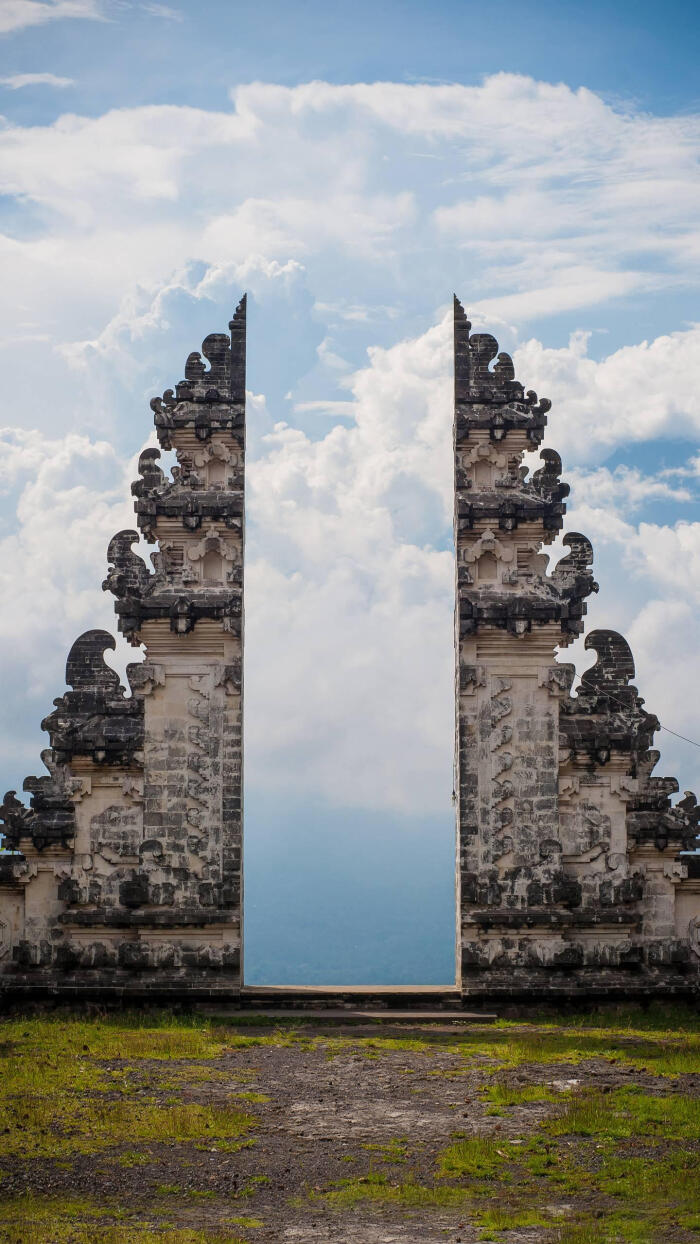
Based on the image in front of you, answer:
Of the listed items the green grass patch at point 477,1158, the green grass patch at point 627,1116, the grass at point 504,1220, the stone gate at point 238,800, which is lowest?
the grass at point 504,1220

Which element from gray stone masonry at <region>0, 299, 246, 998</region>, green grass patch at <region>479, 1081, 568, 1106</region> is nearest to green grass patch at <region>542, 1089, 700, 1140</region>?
green grass patch at <region>479, 1081, 568, 1106</region>

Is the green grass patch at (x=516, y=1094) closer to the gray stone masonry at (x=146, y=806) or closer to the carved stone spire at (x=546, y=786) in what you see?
the carved stone spire at (x=546, y=786)

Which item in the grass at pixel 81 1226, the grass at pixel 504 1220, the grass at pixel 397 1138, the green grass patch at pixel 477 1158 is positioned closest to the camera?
the grass at pixel 81 1226

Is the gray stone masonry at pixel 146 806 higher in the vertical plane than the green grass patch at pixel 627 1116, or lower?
higher

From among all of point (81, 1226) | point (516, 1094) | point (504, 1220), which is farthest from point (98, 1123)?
point (504, 1220)

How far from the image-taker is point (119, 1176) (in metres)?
12.1

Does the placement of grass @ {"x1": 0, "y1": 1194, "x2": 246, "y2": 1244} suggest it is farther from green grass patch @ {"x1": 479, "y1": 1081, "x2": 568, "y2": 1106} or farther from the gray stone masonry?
the gray stone masonry

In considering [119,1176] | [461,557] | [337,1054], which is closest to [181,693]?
[461,557]

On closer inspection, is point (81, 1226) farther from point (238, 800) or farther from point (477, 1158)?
point (238, 800)

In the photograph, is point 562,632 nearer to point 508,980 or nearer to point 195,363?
point 508,980

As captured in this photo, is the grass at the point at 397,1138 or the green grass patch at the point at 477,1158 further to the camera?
the green grass patch at the point at 477,1158

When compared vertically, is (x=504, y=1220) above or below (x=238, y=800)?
below

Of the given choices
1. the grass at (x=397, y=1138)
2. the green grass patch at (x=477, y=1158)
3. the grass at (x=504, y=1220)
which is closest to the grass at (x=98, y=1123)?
the grass at (x=397, y=1138)

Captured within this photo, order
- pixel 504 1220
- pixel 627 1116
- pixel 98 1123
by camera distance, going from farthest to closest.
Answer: pixel 627 1116 < pixel 98 1123 < pixel 504 1220
